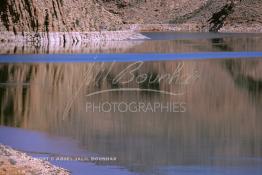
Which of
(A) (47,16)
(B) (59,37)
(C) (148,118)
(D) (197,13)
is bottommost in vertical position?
(B) (59,37)

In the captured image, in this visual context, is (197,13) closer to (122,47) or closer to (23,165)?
(122,47)

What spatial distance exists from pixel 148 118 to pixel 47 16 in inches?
2611

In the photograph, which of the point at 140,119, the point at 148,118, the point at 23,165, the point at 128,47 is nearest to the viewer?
the point at 23,165

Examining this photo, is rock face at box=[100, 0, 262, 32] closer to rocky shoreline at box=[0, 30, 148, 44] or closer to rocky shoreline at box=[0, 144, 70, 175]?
rocky shoreline at box=[0, 30, 148, 44]

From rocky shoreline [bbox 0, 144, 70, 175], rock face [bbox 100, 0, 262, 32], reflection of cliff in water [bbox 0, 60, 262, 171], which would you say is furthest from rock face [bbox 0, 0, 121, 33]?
rocky shoreline [bbox 0, 144, 70, 175]

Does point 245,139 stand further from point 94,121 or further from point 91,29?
point 91,29

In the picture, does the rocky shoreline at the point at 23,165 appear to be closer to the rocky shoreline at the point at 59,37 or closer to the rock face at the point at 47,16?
the rock face at the point at 47,16

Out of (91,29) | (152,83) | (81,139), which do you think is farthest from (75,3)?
(81,139)

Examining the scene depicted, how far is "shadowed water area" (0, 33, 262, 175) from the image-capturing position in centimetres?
2138

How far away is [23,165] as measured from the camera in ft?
63.1

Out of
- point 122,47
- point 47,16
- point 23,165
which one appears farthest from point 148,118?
point 47,16

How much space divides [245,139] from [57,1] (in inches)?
2934

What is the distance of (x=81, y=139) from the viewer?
2456cm

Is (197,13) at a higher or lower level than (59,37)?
higher
